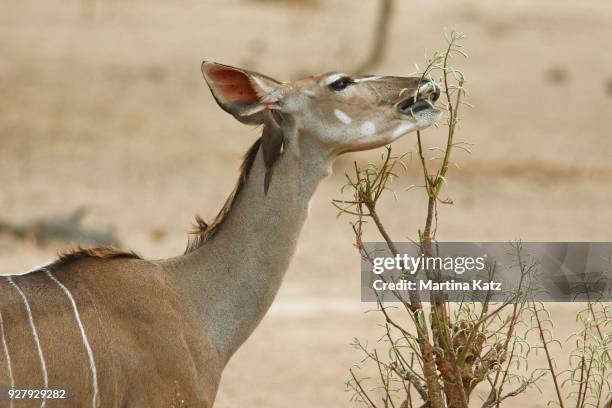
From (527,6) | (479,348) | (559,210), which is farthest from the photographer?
(527,6)

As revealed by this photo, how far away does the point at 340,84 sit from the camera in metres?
5.36

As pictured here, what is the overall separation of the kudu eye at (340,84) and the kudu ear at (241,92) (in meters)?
A: 0.28

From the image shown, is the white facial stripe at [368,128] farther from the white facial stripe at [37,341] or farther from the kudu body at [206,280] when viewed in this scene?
the white facial stripe at [37,341]

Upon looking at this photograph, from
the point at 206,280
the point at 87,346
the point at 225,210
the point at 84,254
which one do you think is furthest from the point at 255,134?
the point at 87,346

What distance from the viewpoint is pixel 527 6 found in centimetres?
2389

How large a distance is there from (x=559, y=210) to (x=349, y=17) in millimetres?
8606

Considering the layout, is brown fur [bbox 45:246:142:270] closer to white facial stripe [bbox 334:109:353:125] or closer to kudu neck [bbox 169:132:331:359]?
kudu neck [bbox 169:132:331:359]

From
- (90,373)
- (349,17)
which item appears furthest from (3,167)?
(90,373)

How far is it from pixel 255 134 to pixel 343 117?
11.4 m

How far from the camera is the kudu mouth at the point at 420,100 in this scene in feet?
17.4

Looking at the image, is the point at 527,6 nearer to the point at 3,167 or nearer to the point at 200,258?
the point at 3,167

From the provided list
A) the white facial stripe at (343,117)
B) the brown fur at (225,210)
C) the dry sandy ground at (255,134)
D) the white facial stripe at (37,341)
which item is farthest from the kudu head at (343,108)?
the dry sandy ground at (255,134)

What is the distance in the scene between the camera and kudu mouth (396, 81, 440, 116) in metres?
5.30

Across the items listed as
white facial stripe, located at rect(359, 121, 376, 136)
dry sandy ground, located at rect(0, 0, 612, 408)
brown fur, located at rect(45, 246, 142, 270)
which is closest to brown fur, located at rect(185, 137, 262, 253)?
brown fur, located at rect(45, 246, 142, 270)
